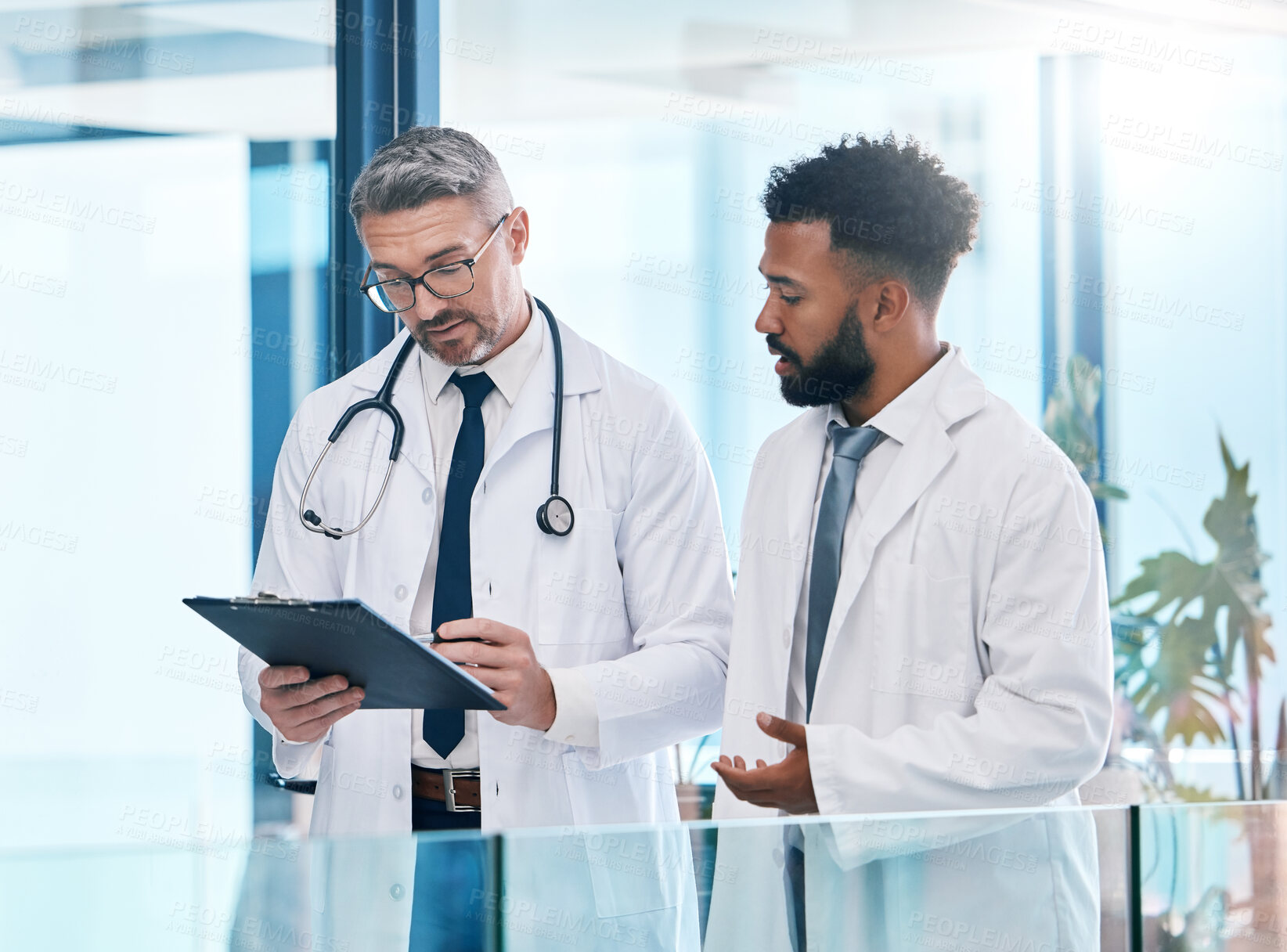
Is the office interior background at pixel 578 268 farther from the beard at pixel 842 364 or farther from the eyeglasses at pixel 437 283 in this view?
the beard at pixel 842 364

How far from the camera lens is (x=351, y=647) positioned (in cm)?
133

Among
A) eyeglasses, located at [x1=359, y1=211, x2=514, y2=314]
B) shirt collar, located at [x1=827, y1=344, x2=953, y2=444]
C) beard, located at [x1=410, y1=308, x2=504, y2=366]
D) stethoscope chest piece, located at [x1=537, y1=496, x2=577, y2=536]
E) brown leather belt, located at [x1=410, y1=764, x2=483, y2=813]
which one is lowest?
brown leather belt, located at [x1=410, y1=764, x2=483, y2=813]

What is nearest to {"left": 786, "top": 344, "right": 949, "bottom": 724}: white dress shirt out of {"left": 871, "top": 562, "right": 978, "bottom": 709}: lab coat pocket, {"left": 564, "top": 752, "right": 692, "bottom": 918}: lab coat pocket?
{"left": 871, "top": 562, "right": 978, "bottom": 709}: lab coat pocket

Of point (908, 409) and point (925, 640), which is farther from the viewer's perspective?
point (908, 409)

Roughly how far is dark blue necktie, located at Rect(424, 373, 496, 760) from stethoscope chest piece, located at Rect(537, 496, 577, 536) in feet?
0.43

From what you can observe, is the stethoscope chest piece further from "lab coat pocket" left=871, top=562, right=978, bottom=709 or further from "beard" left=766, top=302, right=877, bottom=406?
"lab coat pocket" left=871, top=562, right=978, bottom=709

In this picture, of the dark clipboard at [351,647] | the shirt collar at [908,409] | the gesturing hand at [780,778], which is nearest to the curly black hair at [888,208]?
the shirt collar at [908,409]

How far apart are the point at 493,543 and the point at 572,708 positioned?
0.29 meters

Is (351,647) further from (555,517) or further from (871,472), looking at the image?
(871,472)

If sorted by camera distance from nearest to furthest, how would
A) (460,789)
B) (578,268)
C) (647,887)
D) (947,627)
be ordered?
(647,887) < (947,627) < (460,789) < (578,268)

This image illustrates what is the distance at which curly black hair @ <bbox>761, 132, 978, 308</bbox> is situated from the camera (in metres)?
1.60

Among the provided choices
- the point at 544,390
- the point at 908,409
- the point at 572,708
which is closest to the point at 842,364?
the point at 908,409

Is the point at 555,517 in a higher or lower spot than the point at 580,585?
higher

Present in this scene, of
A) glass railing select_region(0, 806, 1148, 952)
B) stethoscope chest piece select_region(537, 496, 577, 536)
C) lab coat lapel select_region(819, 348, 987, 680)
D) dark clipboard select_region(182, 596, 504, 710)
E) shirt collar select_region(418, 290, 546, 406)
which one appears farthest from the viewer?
shirt collar select_region(418, 290, 546, 406)
